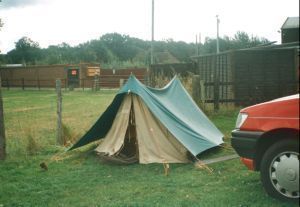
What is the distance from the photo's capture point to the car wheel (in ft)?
17.0

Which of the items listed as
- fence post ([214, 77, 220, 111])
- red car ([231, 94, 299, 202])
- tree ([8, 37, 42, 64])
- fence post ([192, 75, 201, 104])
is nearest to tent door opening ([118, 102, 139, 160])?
red car ([231, 94, 299, 202])

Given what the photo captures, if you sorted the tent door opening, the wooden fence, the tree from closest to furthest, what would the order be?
1. the tent door opening
2. the wooden fence
3. the tree

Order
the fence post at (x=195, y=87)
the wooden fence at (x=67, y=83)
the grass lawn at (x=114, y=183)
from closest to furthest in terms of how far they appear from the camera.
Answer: the grass lawn at (x=114, y=183), the fence post at (x=195, y=87), the wooden fence at (x=67, y=83)

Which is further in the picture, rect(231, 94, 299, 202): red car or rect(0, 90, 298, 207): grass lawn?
rect(0, 90, 298, 207): grass lawn

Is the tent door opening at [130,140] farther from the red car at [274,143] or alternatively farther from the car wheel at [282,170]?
the car wheel at [282,170]

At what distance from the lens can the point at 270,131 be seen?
17.8 feet

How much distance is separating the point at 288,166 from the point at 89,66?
145 feet

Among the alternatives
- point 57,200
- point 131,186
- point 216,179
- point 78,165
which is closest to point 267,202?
point 216,179

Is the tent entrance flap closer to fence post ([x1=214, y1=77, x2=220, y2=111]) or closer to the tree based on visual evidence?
fence post ([x1=214, y1=77, x2=220, y2=111])

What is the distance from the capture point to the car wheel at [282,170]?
5.17 m

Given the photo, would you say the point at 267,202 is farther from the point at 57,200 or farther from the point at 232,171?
the point at 57,200

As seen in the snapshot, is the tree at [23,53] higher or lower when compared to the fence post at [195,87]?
higher

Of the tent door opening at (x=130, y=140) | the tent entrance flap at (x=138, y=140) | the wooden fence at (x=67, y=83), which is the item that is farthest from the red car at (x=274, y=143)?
the wooden fence at (x=67, y=83)

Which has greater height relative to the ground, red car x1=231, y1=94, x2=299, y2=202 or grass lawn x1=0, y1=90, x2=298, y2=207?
red car x1=231, y1=94, x2=299, y2=202
